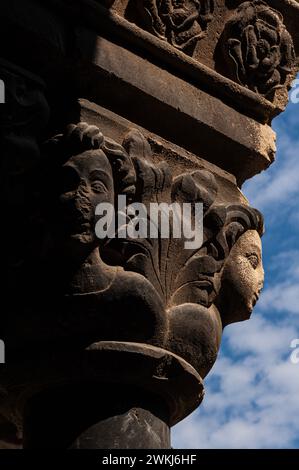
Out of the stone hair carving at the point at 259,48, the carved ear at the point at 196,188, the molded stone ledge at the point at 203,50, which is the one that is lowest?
the carved ear at the point at 196,188

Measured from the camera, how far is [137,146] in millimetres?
3441

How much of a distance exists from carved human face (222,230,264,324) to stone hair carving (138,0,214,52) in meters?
0.63

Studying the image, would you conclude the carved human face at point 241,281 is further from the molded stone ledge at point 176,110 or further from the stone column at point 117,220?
the molded stone ledge at point 176,110

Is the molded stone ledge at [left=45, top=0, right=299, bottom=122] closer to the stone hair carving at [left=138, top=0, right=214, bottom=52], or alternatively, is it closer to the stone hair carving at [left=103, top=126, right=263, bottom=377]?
the stone hair carving at [left=138, top=0, right=214, bottom=52]

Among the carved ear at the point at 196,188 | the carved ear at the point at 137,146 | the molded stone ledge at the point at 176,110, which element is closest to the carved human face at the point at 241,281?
the carved ear at the point at 196,188

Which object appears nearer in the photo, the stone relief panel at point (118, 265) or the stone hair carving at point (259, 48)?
the stone relief panel at point (118, 265)

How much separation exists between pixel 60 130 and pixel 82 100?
0.13 meters

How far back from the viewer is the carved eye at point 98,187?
128 inches

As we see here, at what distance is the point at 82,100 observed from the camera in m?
3.45

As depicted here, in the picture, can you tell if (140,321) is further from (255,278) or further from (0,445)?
(0,445)

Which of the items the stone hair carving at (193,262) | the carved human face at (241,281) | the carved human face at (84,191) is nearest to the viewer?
the carved human face at (84,191)

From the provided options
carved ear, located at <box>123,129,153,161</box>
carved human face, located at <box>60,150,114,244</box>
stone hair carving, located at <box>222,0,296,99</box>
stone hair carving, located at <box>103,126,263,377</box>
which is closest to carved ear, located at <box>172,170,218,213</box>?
stone hair carving, located at <box>103,126,263,377</box>
